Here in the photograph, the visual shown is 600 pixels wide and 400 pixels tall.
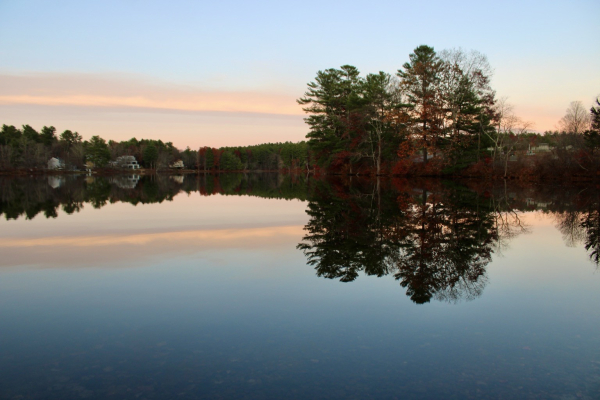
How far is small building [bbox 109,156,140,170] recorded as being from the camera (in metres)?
109

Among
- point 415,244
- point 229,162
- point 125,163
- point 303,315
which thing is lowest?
point 303,315

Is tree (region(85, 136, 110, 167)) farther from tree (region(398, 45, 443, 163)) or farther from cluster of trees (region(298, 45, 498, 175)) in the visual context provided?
tree (region(398, 45, 443, 163))

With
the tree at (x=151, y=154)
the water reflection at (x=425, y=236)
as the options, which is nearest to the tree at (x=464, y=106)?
the water reflection at (x=425, y=236)

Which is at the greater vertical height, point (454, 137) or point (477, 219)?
point (454, 137)

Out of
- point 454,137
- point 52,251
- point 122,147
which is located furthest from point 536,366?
point 122,147

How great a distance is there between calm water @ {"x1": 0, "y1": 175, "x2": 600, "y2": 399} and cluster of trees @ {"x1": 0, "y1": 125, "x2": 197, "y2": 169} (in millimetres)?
→ 86762

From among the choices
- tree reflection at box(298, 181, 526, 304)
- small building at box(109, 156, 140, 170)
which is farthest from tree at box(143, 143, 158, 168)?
tree reflection at box(298, 181, 526, 304)

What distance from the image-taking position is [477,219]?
13.6m

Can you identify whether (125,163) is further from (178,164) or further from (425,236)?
(425,236)

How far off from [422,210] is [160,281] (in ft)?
38.3

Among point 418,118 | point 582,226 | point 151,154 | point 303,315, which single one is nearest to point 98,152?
point 151,154

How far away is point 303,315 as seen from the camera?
17.4 feet

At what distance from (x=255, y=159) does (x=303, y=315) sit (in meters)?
152

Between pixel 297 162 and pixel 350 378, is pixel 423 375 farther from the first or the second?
pixel 297 162
